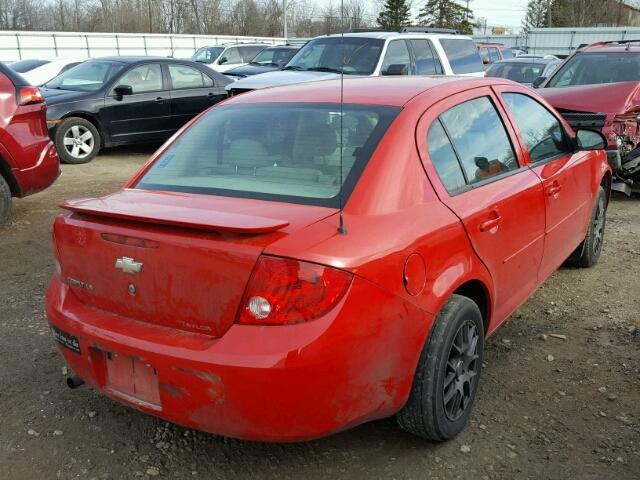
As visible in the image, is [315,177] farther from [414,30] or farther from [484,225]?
[414,30]

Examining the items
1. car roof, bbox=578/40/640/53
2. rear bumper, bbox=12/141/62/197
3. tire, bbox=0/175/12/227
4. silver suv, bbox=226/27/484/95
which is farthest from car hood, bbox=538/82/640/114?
tire, bbox=0/175/12/227

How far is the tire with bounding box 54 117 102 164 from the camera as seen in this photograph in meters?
9.71

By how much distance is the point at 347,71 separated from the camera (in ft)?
30.8

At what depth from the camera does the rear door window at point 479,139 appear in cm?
311

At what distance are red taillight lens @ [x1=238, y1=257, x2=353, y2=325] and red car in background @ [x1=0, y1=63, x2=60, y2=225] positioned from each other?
4633 mm

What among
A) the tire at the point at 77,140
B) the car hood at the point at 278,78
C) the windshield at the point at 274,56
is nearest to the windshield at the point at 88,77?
the tire at the point at 77,140

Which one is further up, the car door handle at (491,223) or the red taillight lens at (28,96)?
the red taillight lens at (28,96)

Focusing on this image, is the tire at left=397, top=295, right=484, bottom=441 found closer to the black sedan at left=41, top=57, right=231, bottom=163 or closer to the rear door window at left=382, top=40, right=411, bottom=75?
the rear door window at left=382, top=40, right=411, bottom=75

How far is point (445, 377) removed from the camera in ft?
9.07

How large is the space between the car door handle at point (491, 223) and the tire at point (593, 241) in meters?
Answer: 2.13

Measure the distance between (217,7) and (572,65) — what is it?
177 ft

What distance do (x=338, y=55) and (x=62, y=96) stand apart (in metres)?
4.30

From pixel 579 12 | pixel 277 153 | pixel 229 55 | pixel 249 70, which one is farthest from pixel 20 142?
pixel 579 12

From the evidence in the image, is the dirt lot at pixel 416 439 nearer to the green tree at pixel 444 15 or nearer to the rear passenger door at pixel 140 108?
the rear passenger door at pixel 140 108
